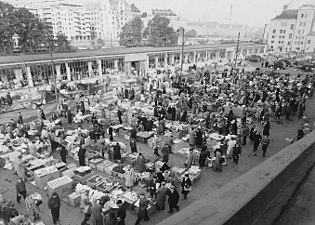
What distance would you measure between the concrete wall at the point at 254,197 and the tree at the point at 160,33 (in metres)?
56.9

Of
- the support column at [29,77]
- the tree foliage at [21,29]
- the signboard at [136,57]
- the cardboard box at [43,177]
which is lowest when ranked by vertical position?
the cardboard box at [43,177]

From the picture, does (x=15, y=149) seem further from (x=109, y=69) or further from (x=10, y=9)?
(x=10, y=9)

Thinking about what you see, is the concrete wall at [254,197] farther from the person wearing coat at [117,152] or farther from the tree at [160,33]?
the tree at [160,33]

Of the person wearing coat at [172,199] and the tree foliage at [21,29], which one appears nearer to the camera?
the person wearing coat at [172,199]

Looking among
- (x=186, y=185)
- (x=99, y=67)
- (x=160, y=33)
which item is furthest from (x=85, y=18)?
(x=186, y=185)

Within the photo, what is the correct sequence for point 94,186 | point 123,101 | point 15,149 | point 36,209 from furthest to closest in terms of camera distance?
point 123,101 < point 15,149 < point 94,186 < point 36,209

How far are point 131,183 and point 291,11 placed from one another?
3873 inches

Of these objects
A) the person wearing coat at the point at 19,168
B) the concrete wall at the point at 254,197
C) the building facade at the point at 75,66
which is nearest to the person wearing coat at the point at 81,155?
the person wearing coat at the point at 19,168

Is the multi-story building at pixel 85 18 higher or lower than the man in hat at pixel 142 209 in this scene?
higher

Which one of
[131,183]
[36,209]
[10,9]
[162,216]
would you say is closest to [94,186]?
[131,183]

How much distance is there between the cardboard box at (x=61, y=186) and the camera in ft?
26.6

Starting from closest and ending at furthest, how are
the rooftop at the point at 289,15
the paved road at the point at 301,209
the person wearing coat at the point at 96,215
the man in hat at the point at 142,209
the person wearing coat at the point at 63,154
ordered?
1. the paved road at the point at 301,209
2. the person wearing coat at the point at 96,215
3. the man in hat at the point at 142,209
4. the person wearing coat at the point at 63,154
5. the rooftop at the point at 289,15

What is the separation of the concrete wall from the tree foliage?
126 feet

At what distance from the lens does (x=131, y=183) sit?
8734 millimetres
